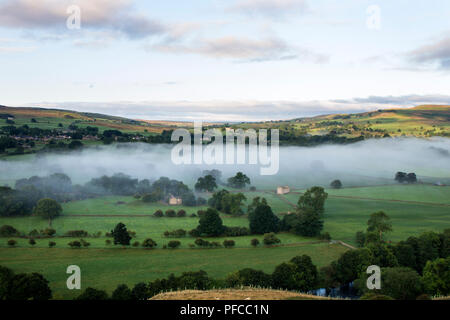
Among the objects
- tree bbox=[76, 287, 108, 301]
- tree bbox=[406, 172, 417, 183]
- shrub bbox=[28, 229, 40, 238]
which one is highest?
tree bbox=[406, 172, 417, 183]

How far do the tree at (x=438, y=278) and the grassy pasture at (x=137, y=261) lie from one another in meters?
11.4

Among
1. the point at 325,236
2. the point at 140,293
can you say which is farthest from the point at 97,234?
the point at 325,236

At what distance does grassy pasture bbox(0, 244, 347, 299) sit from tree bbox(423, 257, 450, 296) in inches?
448

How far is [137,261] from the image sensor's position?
4350cm

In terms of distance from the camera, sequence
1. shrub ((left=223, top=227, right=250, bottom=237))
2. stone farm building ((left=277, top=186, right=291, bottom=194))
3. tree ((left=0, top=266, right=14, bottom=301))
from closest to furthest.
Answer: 1. tree ((left=0, top=266, right=14, bottom=301))
2. shrub ((left=223, top=227, right=250, bottom=237))
3. stone farm building ((left=277, top=186, right=291, bottom=194))

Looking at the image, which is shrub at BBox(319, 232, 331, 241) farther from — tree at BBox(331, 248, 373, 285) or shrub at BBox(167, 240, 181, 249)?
shrub at BBox(167, 240, 181, 249)

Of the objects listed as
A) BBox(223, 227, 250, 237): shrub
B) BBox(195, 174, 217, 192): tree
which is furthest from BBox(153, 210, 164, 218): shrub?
BBox(195, 174, 217, 192): tree

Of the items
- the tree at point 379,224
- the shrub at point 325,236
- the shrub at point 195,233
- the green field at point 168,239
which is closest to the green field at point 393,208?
the green field at point 168,239

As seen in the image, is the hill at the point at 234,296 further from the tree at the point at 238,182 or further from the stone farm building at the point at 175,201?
the tree at the point at 238,182

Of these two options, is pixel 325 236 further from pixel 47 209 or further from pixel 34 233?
pixel 47 209

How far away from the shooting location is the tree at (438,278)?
3412 centimetres

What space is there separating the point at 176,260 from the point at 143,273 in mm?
5703

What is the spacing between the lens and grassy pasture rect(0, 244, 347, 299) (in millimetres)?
38094
